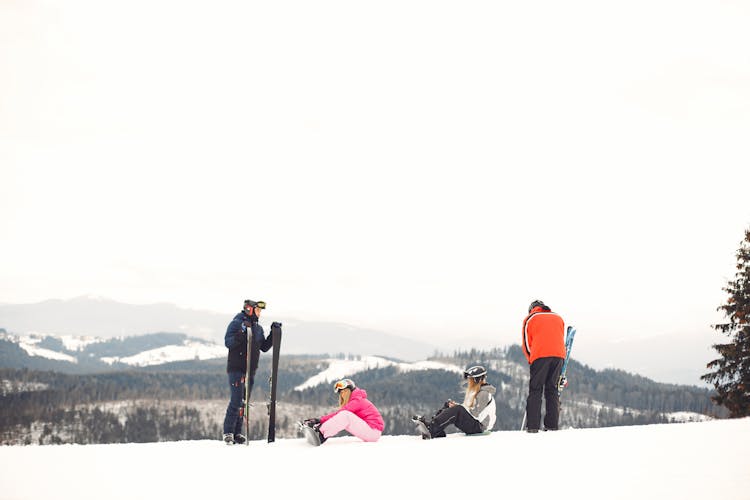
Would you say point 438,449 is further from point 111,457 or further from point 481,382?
point 111,457

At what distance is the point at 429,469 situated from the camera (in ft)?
32.3

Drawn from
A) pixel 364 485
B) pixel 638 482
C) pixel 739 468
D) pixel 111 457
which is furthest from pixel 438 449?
pixel 111 457

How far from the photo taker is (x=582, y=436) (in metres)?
11.9

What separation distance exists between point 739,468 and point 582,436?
3.40 m

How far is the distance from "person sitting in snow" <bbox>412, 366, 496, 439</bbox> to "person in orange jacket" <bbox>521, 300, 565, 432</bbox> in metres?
0.85

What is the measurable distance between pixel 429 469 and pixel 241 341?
5822 millimetres

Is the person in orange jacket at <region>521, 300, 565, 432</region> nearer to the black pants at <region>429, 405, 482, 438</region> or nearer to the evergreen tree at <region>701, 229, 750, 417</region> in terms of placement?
the black pants at <region>429, 405, 482, 438</region>

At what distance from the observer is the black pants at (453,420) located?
13.5 meters

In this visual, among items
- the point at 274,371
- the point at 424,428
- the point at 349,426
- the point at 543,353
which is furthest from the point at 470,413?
the point at 274,371

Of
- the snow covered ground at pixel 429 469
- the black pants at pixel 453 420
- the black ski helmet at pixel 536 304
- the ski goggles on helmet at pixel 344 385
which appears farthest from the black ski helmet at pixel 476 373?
the ski goggles on helmet at pixel 344 385

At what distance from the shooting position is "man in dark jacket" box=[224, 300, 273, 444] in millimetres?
14242

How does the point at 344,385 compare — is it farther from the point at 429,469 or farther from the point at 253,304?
the point at 429,469

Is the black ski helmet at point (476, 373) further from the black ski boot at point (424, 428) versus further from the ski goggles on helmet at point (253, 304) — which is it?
the ski goggles on helmet at point (253, 304)

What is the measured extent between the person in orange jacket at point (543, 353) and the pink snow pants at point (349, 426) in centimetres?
328
